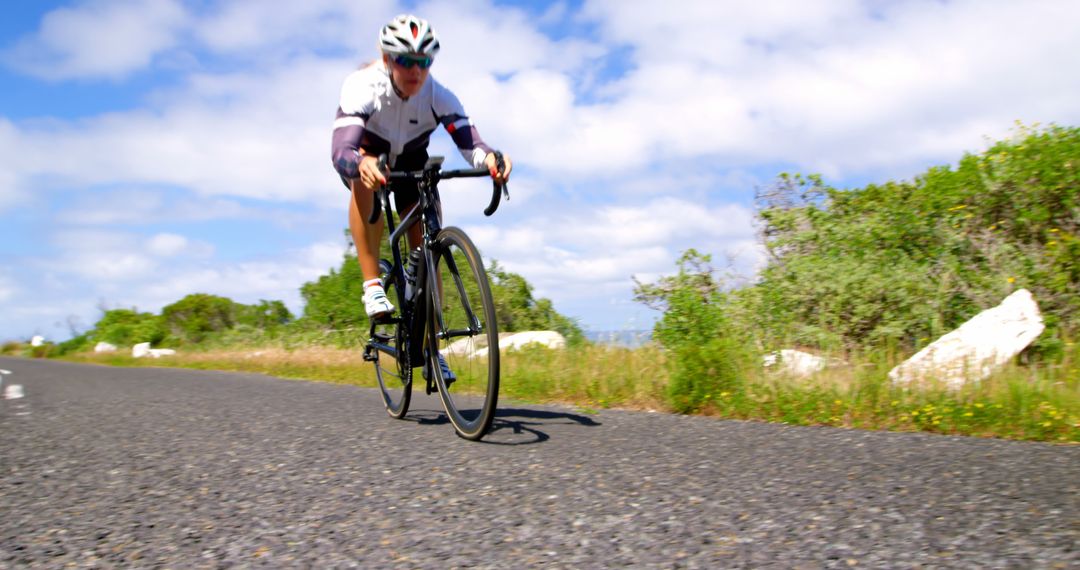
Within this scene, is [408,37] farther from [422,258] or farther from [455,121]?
[422,258]

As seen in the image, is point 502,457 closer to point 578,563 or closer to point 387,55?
point 578,563

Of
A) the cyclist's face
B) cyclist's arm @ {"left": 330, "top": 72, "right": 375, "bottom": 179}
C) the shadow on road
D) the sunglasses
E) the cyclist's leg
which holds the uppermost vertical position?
the sunglasses

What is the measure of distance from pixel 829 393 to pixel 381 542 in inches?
127

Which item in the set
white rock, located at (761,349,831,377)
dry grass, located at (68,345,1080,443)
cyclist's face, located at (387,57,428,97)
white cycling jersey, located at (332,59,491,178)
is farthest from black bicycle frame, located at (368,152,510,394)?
white rock, located at (761,349,831,377)

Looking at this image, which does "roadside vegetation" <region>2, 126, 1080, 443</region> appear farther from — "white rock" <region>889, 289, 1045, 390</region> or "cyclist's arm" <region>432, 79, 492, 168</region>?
"cyclist's arm" <region>432, 79, 492, 168</region>

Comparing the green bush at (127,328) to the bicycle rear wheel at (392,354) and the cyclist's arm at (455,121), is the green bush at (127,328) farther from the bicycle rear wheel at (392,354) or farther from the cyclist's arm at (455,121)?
the cyclist's arm at (455,121)

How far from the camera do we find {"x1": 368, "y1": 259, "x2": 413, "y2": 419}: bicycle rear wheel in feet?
15.1

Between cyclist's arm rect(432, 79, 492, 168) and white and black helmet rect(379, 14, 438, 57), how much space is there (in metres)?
0.39

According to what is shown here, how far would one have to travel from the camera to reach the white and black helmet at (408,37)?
3.90 metres

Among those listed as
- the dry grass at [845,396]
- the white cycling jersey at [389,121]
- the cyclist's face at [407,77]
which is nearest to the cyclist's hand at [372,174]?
the white cycling jersey at [389,121]

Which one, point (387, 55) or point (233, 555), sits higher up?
point (387, 55)

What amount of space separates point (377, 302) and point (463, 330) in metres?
0.79

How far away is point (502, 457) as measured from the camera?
3209 mm

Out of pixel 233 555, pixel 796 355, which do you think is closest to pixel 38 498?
→ pixel 233 555
